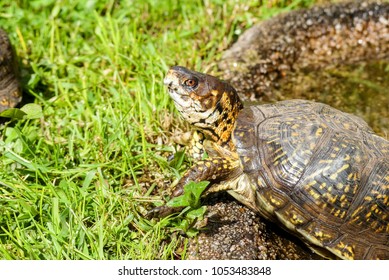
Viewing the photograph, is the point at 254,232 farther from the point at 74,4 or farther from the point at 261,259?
the point at 74,4

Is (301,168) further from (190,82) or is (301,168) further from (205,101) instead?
(190,82)

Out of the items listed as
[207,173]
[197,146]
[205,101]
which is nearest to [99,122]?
[197,146]

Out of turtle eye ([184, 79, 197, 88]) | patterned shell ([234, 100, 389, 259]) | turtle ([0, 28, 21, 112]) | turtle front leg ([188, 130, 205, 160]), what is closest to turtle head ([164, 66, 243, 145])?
turtle eye ([184, 79, 197, 88])

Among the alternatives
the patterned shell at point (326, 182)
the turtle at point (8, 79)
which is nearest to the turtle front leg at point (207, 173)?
the patterned shell at point (326, 182)

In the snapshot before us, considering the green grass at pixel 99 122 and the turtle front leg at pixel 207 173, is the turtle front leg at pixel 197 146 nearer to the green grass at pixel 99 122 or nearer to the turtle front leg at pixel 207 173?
the green grass at pixel 99 122

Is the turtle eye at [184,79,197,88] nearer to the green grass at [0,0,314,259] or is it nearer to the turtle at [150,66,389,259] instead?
the turtle at [150,66,389,259]

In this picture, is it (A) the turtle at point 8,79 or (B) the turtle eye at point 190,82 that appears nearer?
(B) the turtle eye at point 190,82
